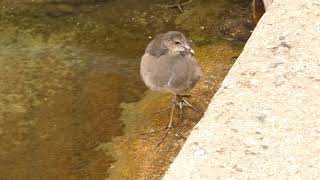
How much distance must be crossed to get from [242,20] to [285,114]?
10.8ft

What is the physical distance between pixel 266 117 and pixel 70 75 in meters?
2.71

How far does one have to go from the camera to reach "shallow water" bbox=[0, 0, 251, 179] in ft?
Answer: 16.9

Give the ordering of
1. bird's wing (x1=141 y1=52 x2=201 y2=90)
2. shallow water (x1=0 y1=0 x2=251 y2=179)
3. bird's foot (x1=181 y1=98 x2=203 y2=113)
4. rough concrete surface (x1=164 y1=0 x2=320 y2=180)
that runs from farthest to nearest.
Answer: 1. bird's foot (x1=181 y1=98 x2=203 y2=113)
2. shallow water (x1=0 y1=0 x2=251 y2=179)
3. bird's wing (x1=141 y1=52 x2=201 y2=90)
4. rough concrete surface (x1=164 y1=0 x2=320 y2=180)

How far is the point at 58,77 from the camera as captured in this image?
240 inches

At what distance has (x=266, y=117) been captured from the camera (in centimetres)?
377

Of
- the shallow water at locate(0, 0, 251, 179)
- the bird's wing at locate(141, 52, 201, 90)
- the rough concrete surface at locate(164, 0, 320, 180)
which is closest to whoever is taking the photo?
the rough concrete surface at locate(164, 0, 320, 180)

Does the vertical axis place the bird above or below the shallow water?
above

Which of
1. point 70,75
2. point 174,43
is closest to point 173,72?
point 174,43

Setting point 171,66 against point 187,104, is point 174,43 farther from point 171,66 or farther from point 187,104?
point 187,104

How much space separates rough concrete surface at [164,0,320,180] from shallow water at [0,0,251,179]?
53.6 inches

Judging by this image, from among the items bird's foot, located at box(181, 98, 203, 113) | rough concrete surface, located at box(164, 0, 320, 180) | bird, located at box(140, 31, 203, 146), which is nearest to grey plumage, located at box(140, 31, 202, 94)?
bird, located at box(140, 31, 203, 146)

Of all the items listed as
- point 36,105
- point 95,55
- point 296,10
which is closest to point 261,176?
point 296,10

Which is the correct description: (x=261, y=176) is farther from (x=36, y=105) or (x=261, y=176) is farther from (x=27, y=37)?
(x=27, y=37)

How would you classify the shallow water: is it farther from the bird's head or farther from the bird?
the bird's head
